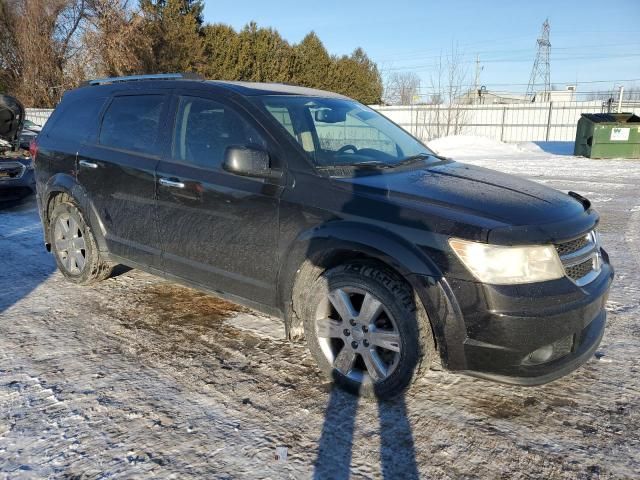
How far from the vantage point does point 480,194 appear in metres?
2.96

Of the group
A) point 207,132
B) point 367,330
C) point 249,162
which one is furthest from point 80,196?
point 367,330

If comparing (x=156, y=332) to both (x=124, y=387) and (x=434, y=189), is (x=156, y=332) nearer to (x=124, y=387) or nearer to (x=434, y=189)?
(x=124, y=387)

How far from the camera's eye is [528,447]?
2549 millimetres

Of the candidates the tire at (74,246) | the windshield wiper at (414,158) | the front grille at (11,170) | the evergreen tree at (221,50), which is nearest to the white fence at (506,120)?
the evergreen tree at (221,50)

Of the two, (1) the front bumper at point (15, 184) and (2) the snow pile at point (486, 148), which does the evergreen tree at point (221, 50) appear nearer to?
(2) the snow pile at point (486, 148)

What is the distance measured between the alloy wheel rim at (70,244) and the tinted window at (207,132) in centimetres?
158

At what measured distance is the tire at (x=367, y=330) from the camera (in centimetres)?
273

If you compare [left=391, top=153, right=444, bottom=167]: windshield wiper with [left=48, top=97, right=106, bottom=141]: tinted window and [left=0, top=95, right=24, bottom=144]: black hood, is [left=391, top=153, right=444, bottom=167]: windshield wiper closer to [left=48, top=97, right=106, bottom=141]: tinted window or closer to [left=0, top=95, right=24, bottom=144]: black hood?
[left=48, top=97, right=106, bottom=141]: tinted window

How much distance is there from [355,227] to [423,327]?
64 centimetres

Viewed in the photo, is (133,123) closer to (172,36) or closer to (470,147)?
(470,147)

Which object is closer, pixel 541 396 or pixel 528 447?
pixel 528 447

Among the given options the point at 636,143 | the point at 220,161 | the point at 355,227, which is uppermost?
the point at 220,161

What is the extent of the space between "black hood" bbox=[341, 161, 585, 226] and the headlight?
165 millimetres

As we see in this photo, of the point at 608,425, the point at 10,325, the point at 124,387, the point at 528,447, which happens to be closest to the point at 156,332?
the point at 124,387
